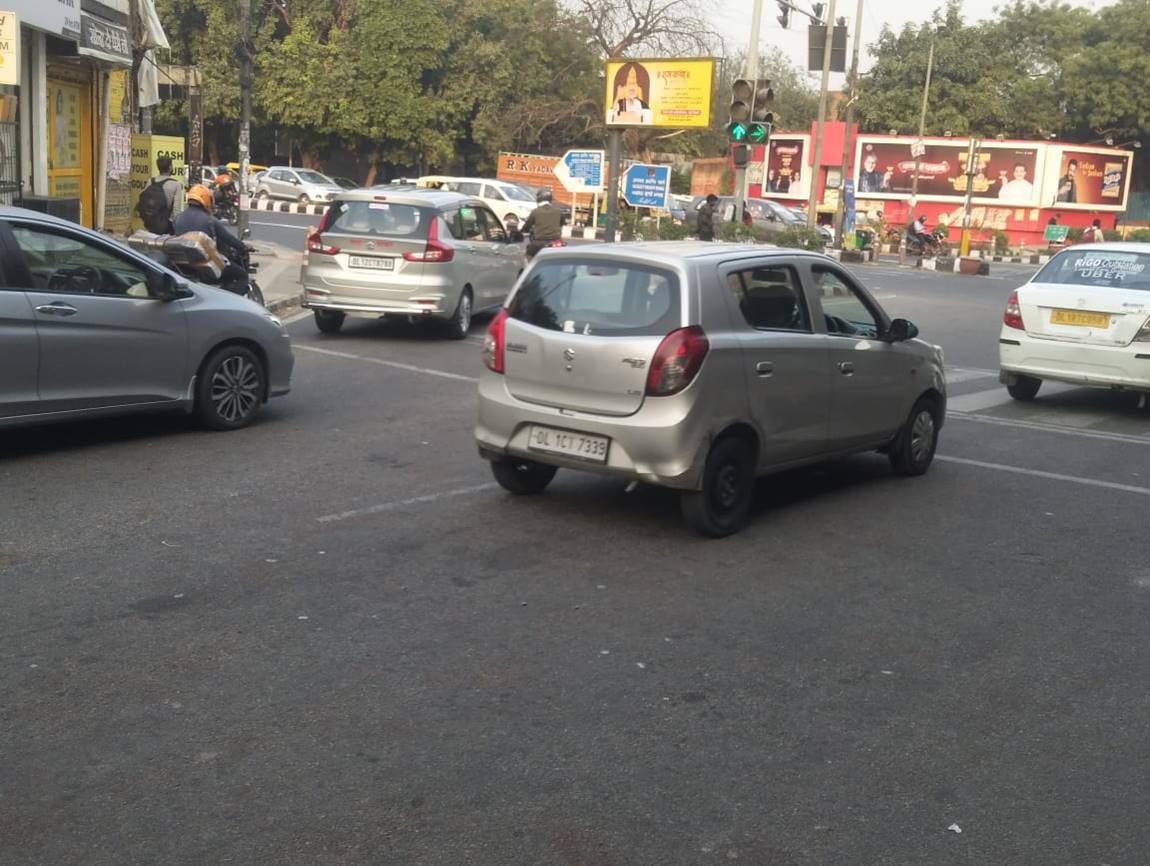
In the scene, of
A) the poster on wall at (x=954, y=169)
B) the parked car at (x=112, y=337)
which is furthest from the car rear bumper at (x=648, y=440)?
the poster on wall at (x=954, y=169)

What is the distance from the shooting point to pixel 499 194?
41.9 meters

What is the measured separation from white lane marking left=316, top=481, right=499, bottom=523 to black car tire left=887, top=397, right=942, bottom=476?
282 cm

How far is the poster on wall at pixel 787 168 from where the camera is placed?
61.5 m

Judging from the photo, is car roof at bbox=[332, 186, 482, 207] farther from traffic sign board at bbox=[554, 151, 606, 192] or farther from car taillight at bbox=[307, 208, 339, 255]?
traffic sign board at bbox=[554, 151, 606, 192]

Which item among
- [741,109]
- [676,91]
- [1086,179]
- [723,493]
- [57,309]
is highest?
[676,91]

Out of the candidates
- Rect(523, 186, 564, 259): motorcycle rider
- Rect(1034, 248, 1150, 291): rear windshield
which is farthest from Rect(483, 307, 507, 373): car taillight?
Rect(523, 186, 564, 259): motorcycle rider

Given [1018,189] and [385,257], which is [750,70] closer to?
[385,257]

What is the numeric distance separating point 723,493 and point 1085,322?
6580mm

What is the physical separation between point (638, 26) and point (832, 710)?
2007 inches

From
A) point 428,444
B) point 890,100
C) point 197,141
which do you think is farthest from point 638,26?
point 428,444

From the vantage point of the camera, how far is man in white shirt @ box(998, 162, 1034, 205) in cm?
5688

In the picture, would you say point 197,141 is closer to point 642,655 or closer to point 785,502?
point 785,502

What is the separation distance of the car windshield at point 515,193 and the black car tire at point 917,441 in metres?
33.4

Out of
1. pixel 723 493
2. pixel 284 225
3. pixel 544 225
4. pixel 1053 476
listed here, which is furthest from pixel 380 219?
pixel 284 225
